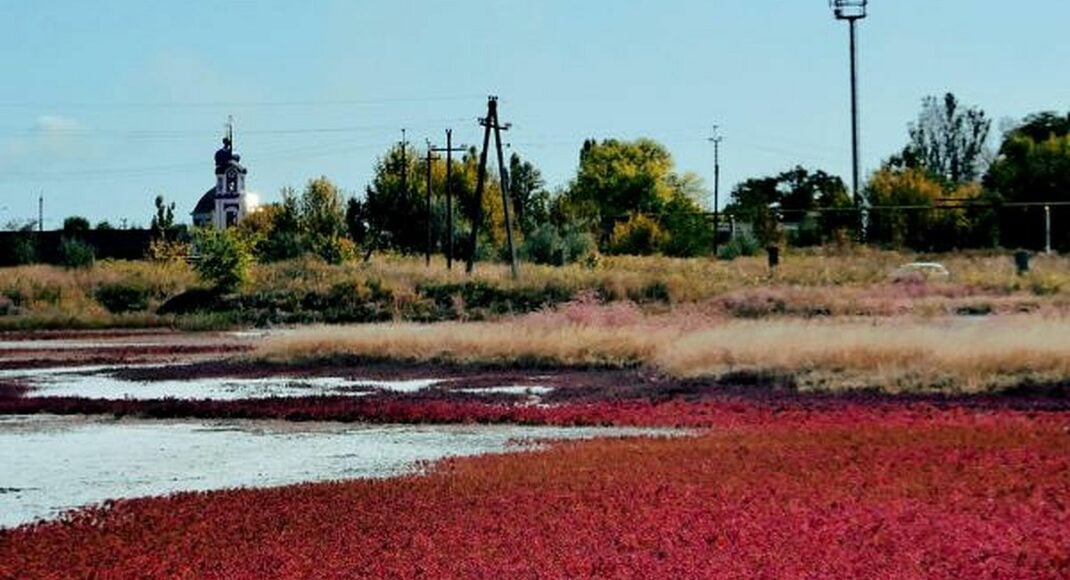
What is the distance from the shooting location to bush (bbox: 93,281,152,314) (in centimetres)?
7344

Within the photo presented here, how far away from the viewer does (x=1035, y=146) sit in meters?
109

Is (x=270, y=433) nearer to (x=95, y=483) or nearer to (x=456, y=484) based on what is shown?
(x=95, y=483)

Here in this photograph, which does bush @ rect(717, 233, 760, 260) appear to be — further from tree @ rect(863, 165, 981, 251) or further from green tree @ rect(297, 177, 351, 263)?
green tree @ rect(297, 177, 351, 263)

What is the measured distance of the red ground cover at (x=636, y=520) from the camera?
13.0 m

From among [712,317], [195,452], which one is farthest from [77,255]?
[195,452]

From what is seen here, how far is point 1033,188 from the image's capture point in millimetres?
103125

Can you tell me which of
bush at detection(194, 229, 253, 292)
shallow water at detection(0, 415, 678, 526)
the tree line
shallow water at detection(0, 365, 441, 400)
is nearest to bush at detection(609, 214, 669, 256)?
the tree line

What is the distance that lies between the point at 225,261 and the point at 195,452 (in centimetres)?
4914

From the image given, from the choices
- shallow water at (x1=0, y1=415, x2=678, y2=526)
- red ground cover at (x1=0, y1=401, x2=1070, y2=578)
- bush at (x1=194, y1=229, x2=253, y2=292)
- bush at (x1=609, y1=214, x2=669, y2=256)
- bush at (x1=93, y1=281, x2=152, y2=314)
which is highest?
bush at (x1=609, y1=214, x2=669, y2=256)

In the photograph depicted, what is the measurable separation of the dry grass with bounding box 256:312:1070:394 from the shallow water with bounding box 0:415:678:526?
8355mm

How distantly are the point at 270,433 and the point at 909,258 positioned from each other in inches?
2707

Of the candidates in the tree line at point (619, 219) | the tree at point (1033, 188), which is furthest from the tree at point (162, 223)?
the tree at point (1033, 188)

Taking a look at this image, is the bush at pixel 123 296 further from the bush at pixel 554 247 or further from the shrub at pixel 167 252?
the bush at pixel 554 247

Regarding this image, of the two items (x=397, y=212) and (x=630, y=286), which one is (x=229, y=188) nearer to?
(x=397, y=212)
